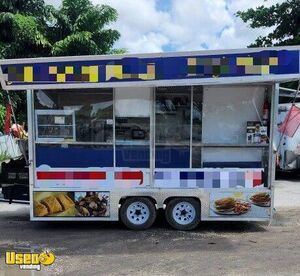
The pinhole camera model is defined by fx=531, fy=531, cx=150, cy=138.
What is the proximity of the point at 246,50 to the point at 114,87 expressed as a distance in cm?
212

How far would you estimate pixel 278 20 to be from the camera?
24.4m

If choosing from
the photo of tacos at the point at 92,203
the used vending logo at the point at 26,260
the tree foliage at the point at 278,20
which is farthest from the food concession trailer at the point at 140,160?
the tree foliage at the point at 278,20

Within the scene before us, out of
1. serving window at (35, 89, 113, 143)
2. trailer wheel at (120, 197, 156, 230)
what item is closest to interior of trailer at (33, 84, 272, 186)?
serving window at (35, 89, 113, 143)

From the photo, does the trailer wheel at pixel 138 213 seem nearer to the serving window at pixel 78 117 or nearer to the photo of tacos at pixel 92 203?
the photo of tacos at pixel 92 203

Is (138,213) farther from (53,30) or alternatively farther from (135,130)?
(53,30)

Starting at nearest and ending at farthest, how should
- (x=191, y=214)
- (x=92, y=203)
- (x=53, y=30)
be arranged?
(x=92, y=203) → (x=191, y=214) → (x=53, y=30)

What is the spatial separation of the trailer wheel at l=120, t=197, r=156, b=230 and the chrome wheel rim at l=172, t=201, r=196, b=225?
37 centimetres

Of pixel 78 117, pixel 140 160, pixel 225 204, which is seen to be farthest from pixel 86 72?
pixel 225 204

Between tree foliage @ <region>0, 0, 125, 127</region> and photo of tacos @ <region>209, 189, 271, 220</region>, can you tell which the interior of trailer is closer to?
photo of tacos @ <region>209, 189, 271, 220</region>

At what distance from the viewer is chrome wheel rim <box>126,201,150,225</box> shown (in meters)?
8.77

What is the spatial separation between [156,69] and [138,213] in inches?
94.4

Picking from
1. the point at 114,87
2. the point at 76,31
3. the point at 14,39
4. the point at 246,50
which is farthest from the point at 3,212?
the point at 76,31

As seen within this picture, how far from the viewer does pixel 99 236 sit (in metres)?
8.43

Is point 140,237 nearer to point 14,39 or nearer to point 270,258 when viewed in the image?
point 270,258
